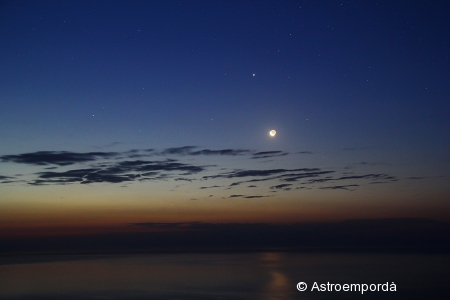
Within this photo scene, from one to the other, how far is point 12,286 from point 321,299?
23656mm

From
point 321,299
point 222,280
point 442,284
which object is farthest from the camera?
point 222,280

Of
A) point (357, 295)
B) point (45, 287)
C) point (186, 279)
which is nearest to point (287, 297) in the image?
point (357, 295)

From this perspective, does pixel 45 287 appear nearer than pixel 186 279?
Yes

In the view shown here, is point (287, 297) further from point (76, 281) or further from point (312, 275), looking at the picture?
point (76, 281)

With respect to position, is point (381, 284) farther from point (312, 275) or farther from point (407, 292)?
point (312, 275)

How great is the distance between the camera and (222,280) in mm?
35656

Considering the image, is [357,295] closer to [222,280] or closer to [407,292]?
[407,292]

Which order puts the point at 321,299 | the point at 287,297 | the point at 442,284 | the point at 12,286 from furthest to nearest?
the point at 12,286 → the point at 442,284 → the point at 287,297 → the point at 321,299

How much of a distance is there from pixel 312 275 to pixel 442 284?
1209 cm

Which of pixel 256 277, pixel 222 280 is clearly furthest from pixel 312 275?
pixel 222 280

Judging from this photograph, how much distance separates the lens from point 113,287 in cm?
3144

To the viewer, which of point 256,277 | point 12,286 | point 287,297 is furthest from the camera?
point 256,277

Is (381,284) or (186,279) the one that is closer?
(381,284)

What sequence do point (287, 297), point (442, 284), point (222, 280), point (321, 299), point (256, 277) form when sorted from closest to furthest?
point (321, 299) → point (287, 297) → point (442, 284) → point (222, 280) → point (256, 277)
